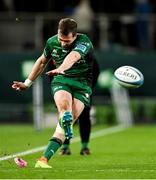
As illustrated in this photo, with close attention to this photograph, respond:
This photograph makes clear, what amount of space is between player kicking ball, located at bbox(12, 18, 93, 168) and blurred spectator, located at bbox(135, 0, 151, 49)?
13266 mm

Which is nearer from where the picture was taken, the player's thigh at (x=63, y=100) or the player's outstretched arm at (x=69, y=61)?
the player's outstretched arm at (x=69, y=61)

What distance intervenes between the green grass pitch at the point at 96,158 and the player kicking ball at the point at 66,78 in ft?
1.61

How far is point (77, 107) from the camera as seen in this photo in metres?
12.9

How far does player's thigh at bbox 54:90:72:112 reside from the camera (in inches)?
492

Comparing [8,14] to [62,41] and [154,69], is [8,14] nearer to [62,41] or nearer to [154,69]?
[154,69]

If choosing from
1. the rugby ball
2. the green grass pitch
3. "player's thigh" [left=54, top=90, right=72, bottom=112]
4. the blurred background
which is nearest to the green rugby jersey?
"player's thigh" [left=54, top=90, right=72, bottom=112]

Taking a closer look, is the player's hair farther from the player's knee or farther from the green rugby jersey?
the player's knee

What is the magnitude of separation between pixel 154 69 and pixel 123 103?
140 cm

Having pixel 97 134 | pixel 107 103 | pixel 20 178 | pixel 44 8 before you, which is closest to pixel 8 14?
pixel 44 8

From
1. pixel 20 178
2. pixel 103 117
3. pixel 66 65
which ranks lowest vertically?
pixel 103 117

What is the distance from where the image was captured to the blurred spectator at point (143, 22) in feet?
87.9

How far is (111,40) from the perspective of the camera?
89.7 feet

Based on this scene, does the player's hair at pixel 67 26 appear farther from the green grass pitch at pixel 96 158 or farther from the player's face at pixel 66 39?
the green grass pitch at pixel 96 158

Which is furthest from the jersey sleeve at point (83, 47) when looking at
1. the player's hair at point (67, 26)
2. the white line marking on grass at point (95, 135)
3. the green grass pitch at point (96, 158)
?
the white line marking on grass at point (95, 135)
